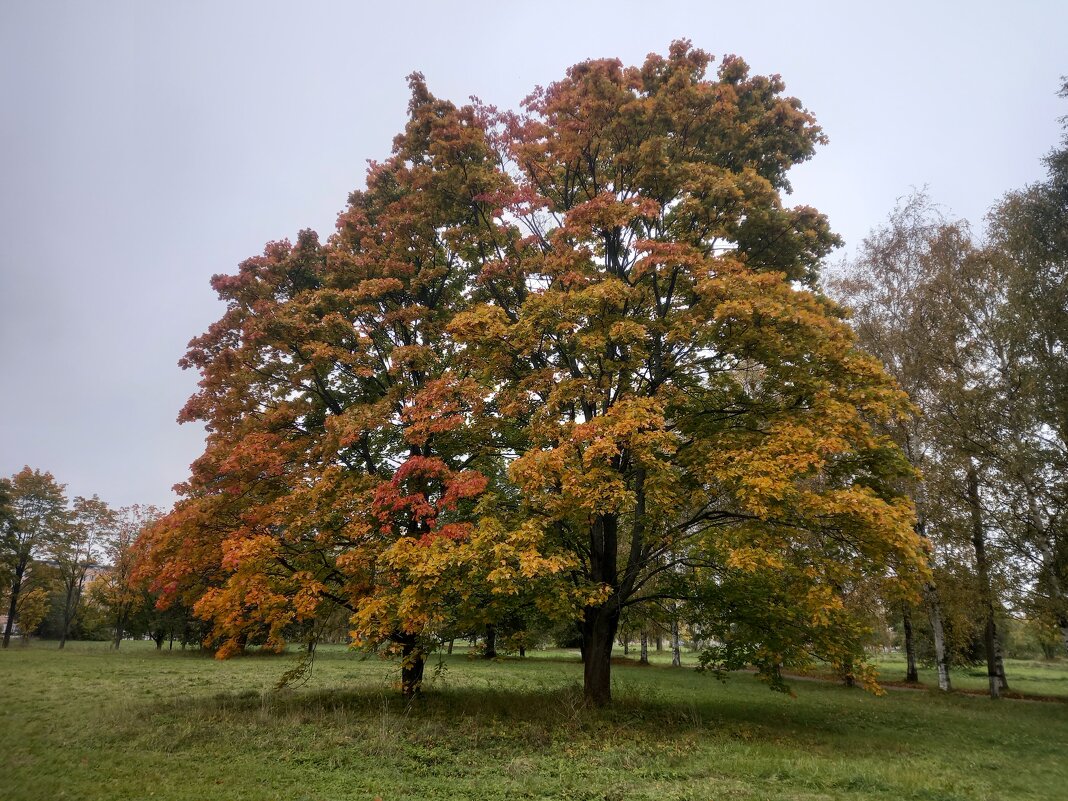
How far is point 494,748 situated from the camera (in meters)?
9.48

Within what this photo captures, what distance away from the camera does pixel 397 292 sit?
609 inches

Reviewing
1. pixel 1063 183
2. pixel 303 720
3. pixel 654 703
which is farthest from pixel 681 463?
pixel 1063 183

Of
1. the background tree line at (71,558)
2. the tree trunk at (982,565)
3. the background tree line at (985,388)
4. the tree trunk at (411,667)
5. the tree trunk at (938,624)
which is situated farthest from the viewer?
the background tree line at (71,558)

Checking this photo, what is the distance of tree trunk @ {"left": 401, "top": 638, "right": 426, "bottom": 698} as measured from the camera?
12198mm

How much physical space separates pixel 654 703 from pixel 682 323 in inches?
371

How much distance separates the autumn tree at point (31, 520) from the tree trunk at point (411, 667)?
1495 inches

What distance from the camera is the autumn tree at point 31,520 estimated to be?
36719 mm

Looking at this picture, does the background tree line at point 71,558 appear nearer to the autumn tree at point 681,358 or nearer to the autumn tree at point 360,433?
the autumn tree at point 360,433

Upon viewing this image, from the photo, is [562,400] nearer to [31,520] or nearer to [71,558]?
[31,520]

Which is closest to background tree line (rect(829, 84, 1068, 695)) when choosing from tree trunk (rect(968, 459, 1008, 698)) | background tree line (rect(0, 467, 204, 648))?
tree trunk (rect(968, 459, 1008, 698))

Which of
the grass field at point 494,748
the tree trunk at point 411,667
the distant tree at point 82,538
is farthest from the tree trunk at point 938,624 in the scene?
the distant tree at point 82,538

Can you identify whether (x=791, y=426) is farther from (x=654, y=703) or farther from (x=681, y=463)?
(x=654, y=703)

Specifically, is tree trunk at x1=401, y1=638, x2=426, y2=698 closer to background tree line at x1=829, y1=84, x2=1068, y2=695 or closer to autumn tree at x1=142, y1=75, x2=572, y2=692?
autumn tree at x1=142, y1=75, x2=572, y2=692

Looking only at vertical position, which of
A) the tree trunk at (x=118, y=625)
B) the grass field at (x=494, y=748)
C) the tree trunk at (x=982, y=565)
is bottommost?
the tree trunk at (x=118, y=625)
